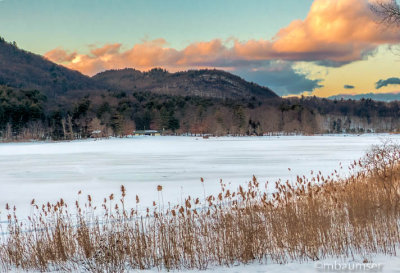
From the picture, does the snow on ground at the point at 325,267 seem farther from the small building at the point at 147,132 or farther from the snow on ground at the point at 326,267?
the small building at the point at 147,132

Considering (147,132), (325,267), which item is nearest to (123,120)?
(147,132)

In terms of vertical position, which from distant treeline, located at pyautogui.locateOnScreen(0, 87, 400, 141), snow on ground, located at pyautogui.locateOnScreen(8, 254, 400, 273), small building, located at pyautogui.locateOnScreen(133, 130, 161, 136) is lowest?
snow on ground, located at pyautogui.locateOnScreen(8, 254, 400, 273)

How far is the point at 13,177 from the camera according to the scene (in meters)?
24.6

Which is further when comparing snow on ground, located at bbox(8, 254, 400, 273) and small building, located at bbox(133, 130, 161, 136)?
small building, located at bbox(133, 130, 161, 136)

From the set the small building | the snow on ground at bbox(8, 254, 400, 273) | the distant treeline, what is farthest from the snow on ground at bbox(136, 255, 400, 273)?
the small building

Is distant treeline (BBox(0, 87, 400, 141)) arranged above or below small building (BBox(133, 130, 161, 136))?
above

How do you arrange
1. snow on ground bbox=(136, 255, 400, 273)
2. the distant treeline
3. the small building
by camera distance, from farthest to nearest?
the small building
the distant treeline
snow on ground bbox=(136, 255, 400, 273)

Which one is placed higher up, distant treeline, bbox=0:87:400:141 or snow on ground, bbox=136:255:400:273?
distant treeline, bbox=0:87:400:141

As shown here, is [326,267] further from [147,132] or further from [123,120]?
[147,132]

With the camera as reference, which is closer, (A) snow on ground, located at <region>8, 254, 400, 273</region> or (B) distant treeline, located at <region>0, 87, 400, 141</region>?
(A) snow on ground, located at <region>8, 254, 400, 273</region>

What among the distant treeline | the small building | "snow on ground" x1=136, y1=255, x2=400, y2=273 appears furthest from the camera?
the small building

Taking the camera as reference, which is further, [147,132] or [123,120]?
[147,132]

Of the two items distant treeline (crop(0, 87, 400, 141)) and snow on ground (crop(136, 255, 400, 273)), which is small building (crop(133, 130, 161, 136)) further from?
snow on ground (crop(136, 255, 400, 273))

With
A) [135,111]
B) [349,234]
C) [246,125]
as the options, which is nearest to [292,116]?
[246,125]
